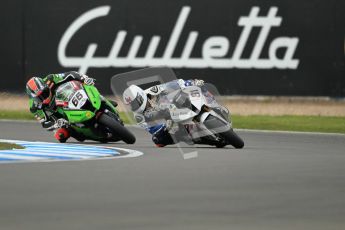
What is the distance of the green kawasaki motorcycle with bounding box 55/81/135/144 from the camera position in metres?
19.7

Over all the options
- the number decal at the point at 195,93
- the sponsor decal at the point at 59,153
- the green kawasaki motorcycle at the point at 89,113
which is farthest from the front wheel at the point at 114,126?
the number decal at the point at 195,93

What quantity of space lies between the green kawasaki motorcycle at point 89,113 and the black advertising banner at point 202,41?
914 centimetres

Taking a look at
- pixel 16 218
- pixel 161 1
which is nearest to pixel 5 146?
pixel 16 218

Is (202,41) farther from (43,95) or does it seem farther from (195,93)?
(195,93)

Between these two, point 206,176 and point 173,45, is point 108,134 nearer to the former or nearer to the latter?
point 206,176

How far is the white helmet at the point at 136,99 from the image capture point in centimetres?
1900

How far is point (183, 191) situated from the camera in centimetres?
1268

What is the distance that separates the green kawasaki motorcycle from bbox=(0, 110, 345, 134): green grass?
5.15 meters

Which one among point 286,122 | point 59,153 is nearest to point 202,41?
point 286,122

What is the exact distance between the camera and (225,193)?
1246cm

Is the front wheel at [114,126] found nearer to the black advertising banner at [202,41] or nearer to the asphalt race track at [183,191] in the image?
the asphalt race track at [183,191]

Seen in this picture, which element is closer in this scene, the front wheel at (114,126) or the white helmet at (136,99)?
the white helmet at (136,99)

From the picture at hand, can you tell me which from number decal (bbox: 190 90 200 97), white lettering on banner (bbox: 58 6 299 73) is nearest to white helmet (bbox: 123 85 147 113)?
number decal (bbox: 190 90 200 97)

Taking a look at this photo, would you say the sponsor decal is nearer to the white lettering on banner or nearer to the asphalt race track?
the asphalt race track
